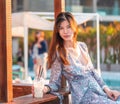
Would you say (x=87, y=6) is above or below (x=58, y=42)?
above

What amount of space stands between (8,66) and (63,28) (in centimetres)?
60

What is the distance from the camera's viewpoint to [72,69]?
2.89 m

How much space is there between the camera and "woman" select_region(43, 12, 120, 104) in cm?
289

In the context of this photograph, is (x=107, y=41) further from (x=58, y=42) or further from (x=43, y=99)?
(x=43, y=99)

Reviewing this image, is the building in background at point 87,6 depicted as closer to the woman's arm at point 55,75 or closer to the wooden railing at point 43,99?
the wooden railing at point 43,99

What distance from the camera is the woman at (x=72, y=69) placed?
2887 mm

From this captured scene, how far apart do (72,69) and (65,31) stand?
11.4 inches

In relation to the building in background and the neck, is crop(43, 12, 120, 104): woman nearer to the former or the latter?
the neck

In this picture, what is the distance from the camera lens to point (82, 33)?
16.6 metres

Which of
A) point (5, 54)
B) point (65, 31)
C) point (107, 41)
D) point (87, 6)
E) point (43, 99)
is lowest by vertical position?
point (107, 41)

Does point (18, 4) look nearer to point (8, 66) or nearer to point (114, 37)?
point (114, 37)

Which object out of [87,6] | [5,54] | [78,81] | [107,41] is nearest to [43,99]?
[78,81]

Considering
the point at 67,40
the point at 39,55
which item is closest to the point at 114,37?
the point at 39,55

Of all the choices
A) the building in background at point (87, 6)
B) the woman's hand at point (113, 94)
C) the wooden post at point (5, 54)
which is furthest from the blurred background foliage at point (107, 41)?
the wooden post at point (5, 54)
